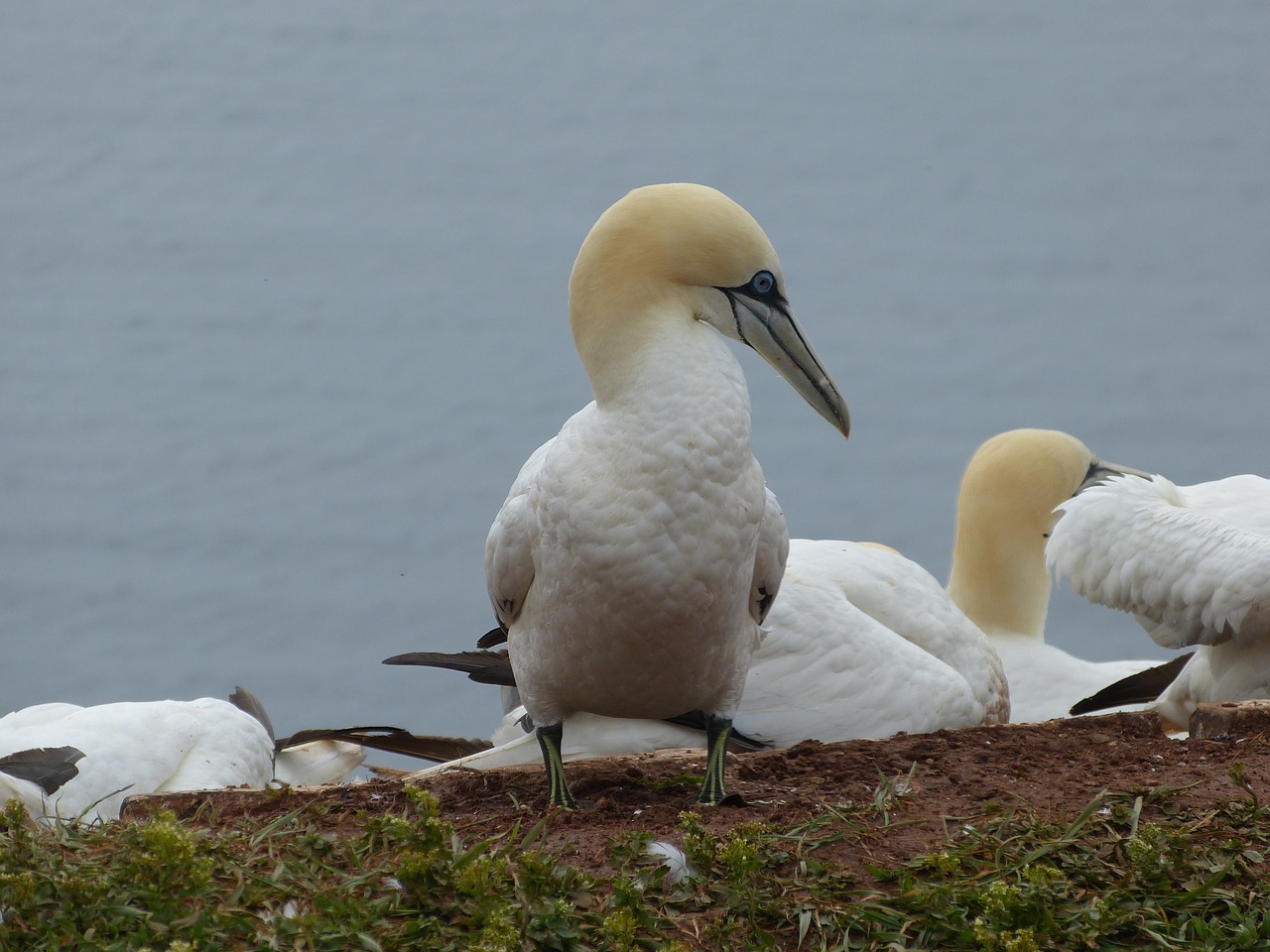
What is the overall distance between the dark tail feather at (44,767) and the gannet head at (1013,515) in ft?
9.72

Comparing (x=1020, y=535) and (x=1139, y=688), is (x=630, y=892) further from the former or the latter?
(x=1020, y=535)

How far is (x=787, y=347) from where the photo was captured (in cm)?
257

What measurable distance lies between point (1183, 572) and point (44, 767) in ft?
8.96

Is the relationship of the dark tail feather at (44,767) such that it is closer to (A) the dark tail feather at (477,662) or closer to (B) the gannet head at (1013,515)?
(A) the dark tail feather at (477,662)

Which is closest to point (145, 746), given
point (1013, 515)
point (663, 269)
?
point (663, 269)

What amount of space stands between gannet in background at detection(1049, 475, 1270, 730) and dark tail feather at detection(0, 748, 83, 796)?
101 inches

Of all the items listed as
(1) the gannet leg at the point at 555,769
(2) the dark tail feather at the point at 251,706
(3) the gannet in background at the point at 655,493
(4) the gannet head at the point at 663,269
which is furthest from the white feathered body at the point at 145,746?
(4) the gannet head at the point at 663,269

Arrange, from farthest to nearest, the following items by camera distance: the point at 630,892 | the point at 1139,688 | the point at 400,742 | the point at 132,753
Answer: the point at 1139,688 → the point at 400,742 → the point at 132,753 → the point at 630,892

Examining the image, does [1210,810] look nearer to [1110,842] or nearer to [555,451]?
[1110,842]

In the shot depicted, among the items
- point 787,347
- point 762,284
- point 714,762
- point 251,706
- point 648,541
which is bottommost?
point 251,706

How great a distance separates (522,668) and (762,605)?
1.54 ft

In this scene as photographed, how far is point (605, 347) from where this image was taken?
247 centimetres

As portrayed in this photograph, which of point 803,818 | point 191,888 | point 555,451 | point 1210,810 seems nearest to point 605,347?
point 555,451

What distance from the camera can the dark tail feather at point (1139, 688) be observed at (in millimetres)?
4066
